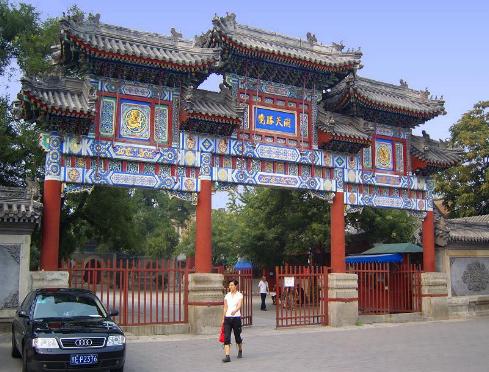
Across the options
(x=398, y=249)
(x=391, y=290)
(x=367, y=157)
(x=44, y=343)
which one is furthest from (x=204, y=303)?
(x=398, y=249)

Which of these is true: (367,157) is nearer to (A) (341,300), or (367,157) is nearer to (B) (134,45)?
(A) (341,300)

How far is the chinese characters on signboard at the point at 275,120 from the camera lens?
714 inches

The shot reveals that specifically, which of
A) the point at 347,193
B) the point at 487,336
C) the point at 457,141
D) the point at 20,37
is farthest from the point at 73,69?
the point at 457,141

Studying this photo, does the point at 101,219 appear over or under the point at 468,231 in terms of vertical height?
over

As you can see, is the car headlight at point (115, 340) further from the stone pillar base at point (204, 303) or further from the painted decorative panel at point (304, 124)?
the painted decorative panel at point (304, 124)

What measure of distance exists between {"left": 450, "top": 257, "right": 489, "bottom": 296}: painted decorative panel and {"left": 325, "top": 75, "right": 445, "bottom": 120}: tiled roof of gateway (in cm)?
561

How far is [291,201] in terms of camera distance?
28531 millimetres

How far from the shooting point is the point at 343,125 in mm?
19516

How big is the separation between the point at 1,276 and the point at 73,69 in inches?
254

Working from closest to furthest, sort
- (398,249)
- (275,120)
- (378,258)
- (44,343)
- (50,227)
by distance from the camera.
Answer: (44,343) < (50,227) < (275,120) < (378,258) < (398,249)

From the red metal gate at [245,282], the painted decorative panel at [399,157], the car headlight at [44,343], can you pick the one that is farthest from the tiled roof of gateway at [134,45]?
the car headlight at [44,343]

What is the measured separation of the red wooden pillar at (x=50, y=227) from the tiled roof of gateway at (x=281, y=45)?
21.4 feet

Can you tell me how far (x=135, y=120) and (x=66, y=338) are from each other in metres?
8.54

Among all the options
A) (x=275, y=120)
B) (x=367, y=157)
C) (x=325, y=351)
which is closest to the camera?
(x=325, y=351)
